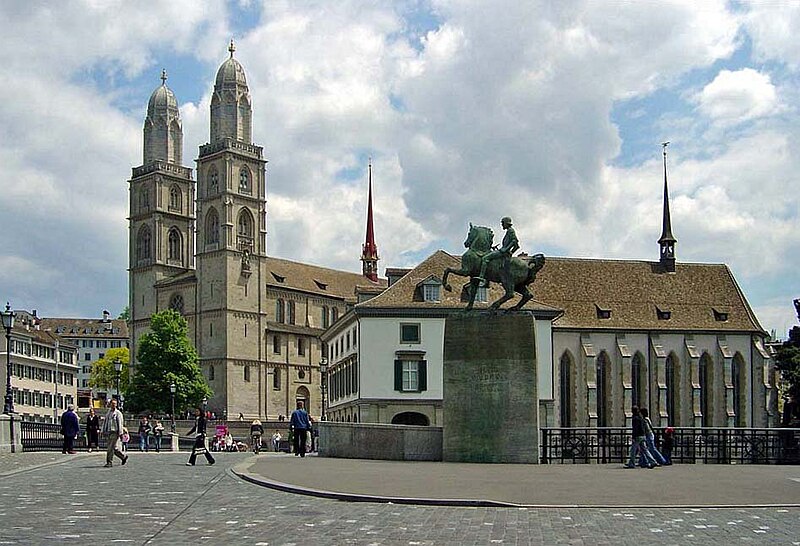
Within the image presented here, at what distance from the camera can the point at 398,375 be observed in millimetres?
70250

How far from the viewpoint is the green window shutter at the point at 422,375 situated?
70.1 metres

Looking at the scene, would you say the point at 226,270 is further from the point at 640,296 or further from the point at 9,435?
the point at 9,435

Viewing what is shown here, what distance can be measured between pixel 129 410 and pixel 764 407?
5682 cm

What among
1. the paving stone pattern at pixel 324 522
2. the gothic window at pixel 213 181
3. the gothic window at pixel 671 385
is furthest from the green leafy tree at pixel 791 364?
the gothic window at pixel 213 181

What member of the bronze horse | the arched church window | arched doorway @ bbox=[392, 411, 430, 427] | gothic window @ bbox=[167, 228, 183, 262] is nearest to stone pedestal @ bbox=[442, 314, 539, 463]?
the bronze horse

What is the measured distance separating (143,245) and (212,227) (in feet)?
43.0

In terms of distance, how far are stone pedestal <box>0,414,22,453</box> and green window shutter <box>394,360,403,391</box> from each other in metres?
30.0

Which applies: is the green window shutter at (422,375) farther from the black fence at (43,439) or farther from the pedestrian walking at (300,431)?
the pedestrian walking at (300,431)

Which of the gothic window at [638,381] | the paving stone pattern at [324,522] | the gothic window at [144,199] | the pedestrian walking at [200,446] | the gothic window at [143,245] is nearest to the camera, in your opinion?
the paving stone pattern at [324,522]

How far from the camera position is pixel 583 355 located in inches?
3231

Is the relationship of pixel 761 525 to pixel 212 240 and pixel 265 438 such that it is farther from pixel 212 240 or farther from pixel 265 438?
pixel 212 240

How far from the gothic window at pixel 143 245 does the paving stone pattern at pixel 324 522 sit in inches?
4633

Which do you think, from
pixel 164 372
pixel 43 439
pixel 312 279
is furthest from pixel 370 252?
pixel 43 439

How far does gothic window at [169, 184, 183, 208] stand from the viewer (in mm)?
138000
